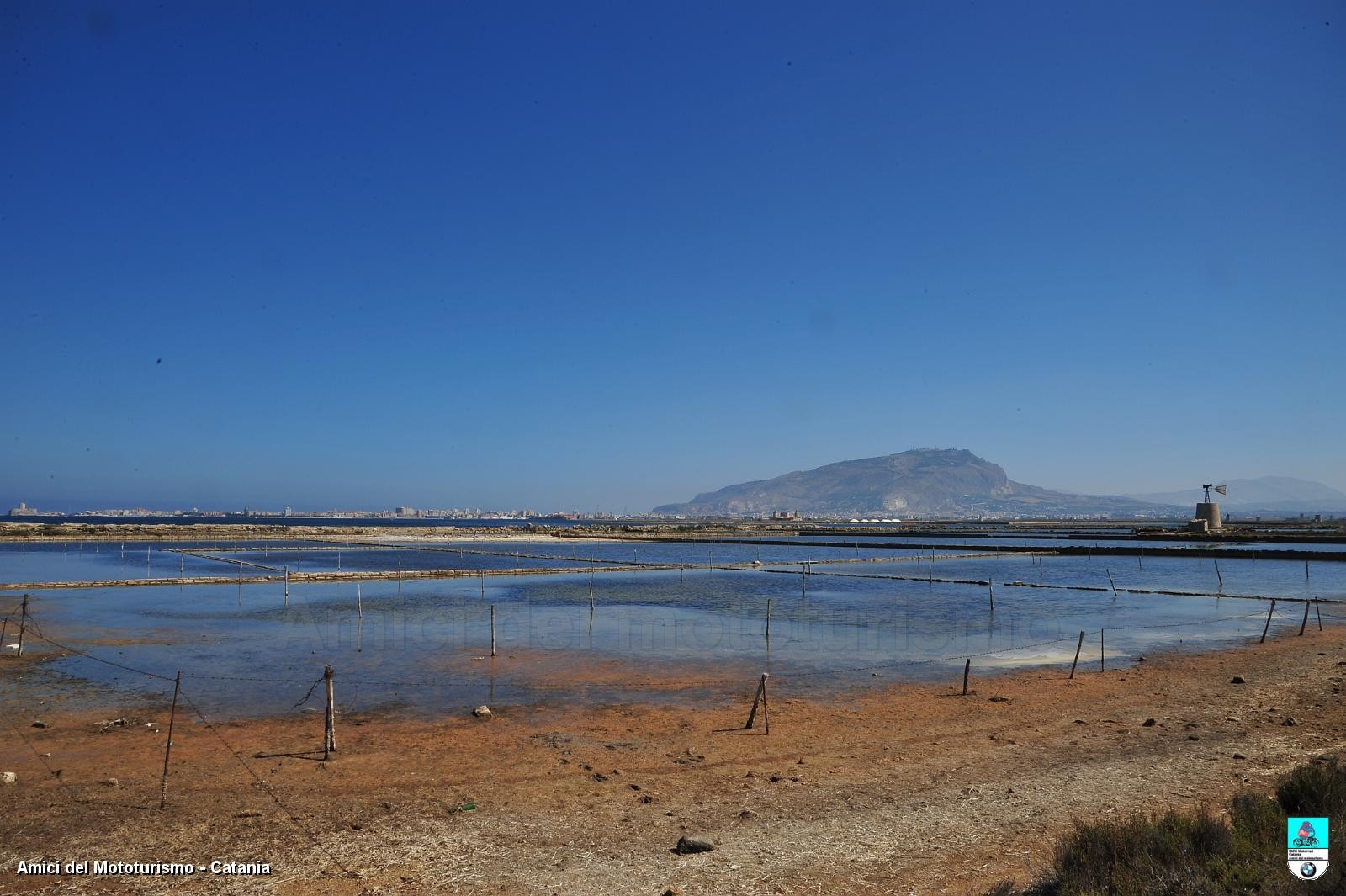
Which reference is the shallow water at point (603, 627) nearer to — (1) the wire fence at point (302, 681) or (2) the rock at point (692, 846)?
(1) the wire fence at point (302, 681)

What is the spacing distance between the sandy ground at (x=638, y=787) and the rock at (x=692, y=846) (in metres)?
0.13

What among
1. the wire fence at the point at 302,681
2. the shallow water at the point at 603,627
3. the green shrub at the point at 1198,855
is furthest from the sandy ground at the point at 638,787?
the shallow water at the point at 603,627

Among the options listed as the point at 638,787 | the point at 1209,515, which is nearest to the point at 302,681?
the point at 638,787

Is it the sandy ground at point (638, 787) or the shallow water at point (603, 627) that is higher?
the sandy ground at point (638, 787)

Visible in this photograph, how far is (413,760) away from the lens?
1095 centimetres

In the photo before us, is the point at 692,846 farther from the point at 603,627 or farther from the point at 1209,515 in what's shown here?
the point at 1209,515

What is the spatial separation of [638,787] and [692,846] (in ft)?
7.23

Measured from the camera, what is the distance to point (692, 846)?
7.86 m

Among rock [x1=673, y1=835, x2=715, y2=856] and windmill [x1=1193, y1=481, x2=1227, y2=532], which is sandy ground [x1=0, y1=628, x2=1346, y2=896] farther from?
windmill [x1=1193, y1=481, x2=1227, y2=532]

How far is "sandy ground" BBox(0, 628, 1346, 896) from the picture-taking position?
7.47 m

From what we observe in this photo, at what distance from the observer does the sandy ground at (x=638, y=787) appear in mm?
7469

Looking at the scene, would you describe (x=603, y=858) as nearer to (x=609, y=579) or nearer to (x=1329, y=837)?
(x=1329, y=837)

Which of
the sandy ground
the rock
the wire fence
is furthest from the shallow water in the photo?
the rock

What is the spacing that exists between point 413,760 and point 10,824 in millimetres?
4199
